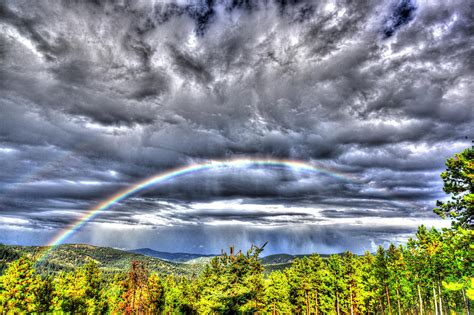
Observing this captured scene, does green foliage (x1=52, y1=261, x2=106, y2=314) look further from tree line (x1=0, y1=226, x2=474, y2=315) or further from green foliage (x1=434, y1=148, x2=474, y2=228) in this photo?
green foliage (x1=434, y1=148, x2=474, y2=228)

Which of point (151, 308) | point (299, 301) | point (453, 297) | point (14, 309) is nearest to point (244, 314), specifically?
point (14, 309)

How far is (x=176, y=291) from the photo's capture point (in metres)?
71.6

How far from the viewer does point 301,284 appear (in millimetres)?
55594

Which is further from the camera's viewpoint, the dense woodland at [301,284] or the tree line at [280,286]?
the tree line at [280,286]

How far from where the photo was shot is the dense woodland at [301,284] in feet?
61.0

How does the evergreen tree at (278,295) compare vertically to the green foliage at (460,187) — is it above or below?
below

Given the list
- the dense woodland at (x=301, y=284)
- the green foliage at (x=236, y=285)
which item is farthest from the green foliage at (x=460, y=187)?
the green foliage at (x=236, y=285)

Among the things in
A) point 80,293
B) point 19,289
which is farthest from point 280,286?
point 19,289

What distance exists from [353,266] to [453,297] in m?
26.3

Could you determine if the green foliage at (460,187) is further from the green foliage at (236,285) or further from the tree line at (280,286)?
the green foliage at (236,285)

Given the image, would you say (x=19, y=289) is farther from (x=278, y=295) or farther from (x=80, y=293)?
(x=278, y=295)

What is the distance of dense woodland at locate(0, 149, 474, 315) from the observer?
61.0ft

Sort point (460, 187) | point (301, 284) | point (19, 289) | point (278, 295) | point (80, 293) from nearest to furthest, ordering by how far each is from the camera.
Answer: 1. point (460, 187)
2. point (19, 289)
3. point (80, 293)
4. point (301, 284)
5. point (278, 295)

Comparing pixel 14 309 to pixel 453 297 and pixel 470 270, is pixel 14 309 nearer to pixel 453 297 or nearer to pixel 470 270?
pixel 470 270
